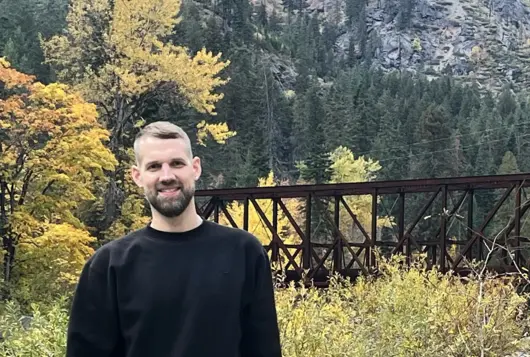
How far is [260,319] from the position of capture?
2691mm

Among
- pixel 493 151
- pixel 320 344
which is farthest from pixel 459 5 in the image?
pixel 320 344

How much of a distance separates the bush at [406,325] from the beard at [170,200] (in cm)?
263

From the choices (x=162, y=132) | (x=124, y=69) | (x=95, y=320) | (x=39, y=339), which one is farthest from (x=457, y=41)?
(x=95, y=320)

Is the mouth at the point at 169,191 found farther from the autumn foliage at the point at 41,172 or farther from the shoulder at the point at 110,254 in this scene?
the autumn foliage at the point at 41,172

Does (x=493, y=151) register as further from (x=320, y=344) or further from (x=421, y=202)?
(x=320, y=344)

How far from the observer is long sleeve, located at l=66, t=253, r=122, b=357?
2551 mm

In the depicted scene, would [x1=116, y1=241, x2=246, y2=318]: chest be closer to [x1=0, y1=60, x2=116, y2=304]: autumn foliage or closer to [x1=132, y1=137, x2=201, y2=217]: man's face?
[x1=132, y1=137, x2=201, y2=217]: man's face

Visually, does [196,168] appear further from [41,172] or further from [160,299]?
[41,172]

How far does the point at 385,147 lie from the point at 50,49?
54.0 m

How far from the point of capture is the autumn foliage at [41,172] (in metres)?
18.3

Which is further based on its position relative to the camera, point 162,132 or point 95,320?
point 162,132

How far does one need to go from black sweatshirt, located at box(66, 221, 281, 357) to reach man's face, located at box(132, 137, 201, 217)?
4.6 inches

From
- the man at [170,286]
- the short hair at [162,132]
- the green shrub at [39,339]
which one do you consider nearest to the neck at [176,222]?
the man at [170,286]

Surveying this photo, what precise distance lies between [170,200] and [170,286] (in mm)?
324
